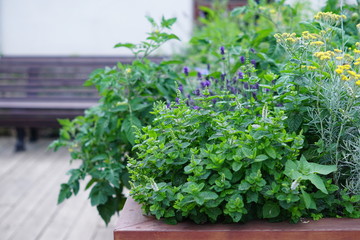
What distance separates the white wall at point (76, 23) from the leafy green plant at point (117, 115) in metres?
3.81

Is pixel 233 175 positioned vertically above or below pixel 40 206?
above

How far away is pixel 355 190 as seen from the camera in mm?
1341

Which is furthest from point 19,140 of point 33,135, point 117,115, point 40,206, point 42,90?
point 117,115

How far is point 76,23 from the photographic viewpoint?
591 centimetres

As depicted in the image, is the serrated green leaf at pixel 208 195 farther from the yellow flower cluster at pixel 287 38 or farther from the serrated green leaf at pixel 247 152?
the yellow flower cluster at pixel 287 38

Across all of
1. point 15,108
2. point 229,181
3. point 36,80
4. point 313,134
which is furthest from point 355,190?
point 36,80

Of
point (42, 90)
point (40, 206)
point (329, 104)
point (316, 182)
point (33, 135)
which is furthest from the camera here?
point (33, 135)

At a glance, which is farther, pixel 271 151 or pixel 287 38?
pixel 287 38

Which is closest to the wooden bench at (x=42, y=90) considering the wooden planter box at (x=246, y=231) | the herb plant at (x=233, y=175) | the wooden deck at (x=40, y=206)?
the wooden deck at (x=40, y=206)

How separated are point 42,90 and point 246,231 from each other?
4117 mm

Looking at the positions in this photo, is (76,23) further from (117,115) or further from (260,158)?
(260,158)

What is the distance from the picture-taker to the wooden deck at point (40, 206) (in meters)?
2.93

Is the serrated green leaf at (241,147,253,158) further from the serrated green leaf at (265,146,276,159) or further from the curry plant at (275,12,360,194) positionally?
the curry plant at (275,12,360,194)

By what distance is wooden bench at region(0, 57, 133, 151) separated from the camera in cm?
456
